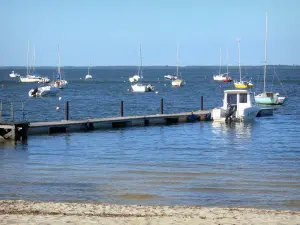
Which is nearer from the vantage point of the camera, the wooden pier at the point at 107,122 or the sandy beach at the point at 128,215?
the sandy beach at the point at 128,215

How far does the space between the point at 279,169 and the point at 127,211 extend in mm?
10812

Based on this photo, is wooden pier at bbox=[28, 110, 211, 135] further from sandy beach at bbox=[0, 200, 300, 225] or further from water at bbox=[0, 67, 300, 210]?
sandy beach at bbox=[0, 200, 300, 225]

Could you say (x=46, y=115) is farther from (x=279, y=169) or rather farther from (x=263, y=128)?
(x=279, y=169)

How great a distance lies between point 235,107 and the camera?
4634 centimetres

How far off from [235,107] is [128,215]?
3240 cm

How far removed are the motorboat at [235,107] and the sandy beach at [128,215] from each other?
29684 mm

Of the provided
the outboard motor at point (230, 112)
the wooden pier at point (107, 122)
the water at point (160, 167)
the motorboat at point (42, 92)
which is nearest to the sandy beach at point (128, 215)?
the water at point (160, 167)

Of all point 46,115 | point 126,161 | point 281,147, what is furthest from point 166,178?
point 46,115

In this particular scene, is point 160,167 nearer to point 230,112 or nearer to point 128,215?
point 128,215

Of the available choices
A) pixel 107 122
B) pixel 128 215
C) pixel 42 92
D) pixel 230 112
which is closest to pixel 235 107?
pixel 230 112

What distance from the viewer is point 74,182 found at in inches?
830

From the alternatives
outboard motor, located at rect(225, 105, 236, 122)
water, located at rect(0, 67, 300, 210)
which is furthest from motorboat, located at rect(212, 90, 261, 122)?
water, located at rect(0, 67, 300, 210)

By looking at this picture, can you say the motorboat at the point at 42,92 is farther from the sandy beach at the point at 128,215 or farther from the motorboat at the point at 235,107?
the sandy beach at the point at 128,215

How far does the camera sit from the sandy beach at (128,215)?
14008mm
